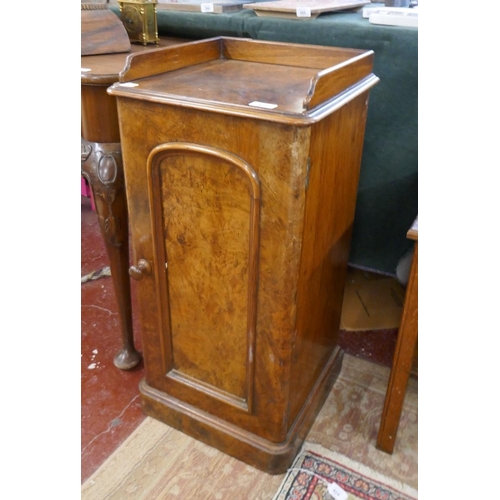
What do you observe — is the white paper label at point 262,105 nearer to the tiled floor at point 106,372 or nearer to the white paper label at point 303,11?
the white paper label at point 303,11

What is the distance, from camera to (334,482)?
129cm

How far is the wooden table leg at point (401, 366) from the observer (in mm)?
1168

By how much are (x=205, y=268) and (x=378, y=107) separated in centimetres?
76

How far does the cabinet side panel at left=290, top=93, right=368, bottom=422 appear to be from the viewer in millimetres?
1038

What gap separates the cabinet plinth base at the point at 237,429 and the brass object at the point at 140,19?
1.07 metres

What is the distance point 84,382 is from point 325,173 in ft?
3.44

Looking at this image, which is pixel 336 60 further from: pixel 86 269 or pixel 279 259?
pixel 86 269

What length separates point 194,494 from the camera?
1.24 metres

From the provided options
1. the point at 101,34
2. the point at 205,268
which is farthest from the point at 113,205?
the point at 101,34

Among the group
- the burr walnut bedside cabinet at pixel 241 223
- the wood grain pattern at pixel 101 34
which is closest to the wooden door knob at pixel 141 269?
the burr walnut bedside cabinet at pixel 241 223

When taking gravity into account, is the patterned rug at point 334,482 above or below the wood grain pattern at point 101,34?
below

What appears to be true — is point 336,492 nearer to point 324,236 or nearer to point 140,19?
Result: point 324,236

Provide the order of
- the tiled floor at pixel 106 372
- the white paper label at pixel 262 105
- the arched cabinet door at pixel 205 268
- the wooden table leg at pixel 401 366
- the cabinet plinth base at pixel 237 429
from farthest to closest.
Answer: the tiled floor at pixel 106 372
the cabinet plinth base at pixel 237 429
the wooden table leg at pixel 401 366
the arched cabinet door at pixel 205 268
the white paper label at pixel 262 105

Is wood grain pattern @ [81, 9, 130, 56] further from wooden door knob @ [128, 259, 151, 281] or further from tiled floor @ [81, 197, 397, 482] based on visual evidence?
tiled floor @ [81, 197, 397, 482]
